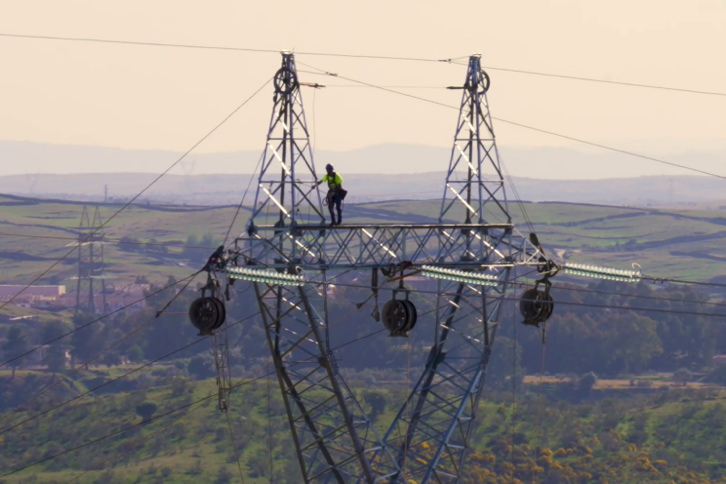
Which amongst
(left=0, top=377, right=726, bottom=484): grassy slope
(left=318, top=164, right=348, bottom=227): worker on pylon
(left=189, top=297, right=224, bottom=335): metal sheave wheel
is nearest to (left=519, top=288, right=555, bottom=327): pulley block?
(left=318, top=164, right=348, bottom=227): worker on pylon

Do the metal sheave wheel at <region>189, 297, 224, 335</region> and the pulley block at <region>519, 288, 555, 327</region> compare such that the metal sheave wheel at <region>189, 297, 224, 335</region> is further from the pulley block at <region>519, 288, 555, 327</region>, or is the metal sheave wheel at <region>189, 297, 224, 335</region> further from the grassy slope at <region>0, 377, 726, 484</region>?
the grassy slope at <region>0, 377, 726, 484</region>

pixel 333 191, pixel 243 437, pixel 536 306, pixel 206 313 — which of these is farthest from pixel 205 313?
pixel 243 437

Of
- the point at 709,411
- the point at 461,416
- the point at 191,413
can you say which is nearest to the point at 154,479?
the point at 191,413

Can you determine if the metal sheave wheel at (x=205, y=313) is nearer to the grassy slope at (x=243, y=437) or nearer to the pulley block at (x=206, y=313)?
the pulley block at (x=206, y=313)

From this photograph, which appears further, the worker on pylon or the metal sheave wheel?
the worker on pylon

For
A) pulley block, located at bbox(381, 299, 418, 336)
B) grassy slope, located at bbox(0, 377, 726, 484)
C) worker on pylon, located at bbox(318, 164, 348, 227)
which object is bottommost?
grassy slope, located at bbox(0, 377, 726, 484)

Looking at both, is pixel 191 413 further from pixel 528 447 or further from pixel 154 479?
pixel 528 447

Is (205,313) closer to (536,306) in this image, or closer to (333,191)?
(333,191)
